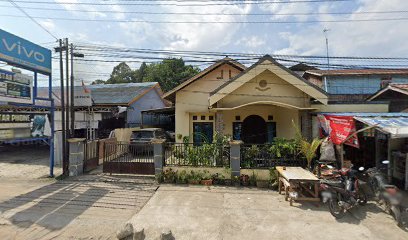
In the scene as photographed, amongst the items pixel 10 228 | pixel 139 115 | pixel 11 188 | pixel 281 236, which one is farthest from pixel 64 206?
pixel 139 115

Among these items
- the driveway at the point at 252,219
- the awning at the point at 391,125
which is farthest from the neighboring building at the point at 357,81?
the driveway at the point at 252,219

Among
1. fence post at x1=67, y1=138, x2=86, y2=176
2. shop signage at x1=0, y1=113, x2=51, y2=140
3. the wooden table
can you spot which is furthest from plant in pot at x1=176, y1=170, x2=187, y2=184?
shop signage at x1=0, y1=113, x2=51, y2=140

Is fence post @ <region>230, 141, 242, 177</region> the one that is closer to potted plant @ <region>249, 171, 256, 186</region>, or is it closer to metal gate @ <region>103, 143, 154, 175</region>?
potted plant @ <region>249, 171, 256, 186</region>

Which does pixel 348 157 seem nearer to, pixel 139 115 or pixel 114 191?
pixel 114 191

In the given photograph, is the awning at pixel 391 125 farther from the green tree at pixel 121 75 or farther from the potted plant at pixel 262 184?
the green tree at pixel 121 75

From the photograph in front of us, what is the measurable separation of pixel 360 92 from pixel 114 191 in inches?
823

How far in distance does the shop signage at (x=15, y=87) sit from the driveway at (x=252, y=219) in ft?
19.7

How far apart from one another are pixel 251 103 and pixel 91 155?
756 centimetres

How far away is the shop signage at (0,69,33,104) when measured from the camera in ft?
26.3

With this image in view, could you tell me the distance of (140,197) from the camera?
7617mm

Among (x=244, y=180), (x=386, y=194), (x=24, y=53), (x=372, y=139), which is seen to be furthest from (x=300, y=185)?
(x=24, y=53)

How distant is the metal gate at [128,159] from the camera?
380 inches

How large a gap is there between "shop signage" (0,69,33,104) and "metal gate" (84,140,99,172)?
9.45 feet

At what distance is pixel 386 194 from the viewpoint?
596 centimetres
